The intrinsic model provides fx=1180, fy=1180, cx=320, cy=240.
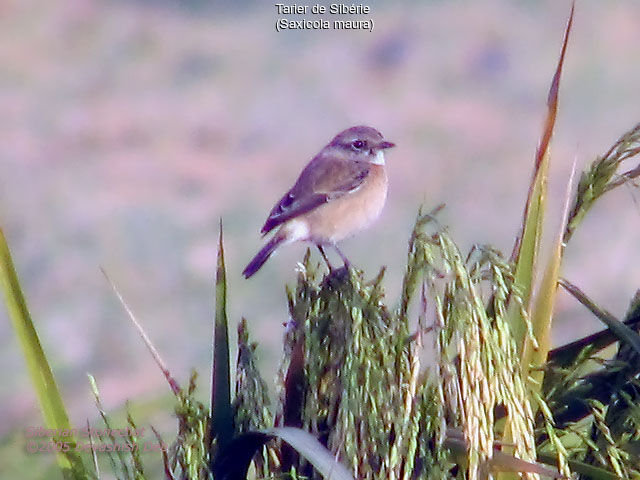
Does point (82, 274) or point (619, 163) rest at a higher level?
point (619, 163)

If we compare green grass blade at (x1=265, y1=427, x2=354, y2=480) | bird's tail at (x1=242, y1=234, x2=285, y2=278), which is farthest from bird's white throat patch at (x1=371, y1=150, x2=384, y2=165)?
green grass blade at (x1=265, y1=427, x2=354, y2=480)

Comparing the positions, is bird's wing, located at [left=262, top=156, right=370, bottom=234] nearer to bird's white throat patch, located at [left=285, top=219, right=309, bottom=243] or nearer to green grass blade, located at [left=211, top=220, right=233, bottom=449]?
bird's white throat patch, located at [left=285, top=219, right=309, bottom=243]

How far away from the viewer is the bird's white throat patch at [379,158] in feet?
14.0

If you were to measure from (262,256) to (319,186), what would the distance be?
465 mm

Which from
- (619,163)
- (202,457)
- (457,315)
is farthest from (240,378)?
(619,163)

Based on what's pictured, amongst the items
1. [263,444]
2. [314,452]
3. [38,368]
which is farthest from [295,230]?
[314,452]

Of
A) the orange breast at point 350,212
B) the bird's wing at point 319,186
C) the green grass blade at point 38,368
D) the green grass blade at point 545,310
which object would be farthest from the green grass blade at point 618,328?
the orange breast at point 350,212

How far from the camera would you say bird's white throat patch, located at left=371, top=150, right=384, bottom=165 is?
14.0 ft

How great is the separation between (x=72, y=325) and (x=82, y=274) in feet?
2.27

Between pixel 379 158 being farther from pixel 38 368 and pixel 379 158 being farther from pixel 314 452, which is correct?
pixel 314 452

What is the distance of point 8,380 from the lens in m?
5.91

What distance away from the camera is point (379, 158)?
432 cm

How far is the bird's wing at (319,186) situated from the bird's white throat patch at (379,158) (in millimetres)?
74

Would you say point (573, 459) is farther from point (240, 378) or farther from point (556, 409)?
point (240, 378)
